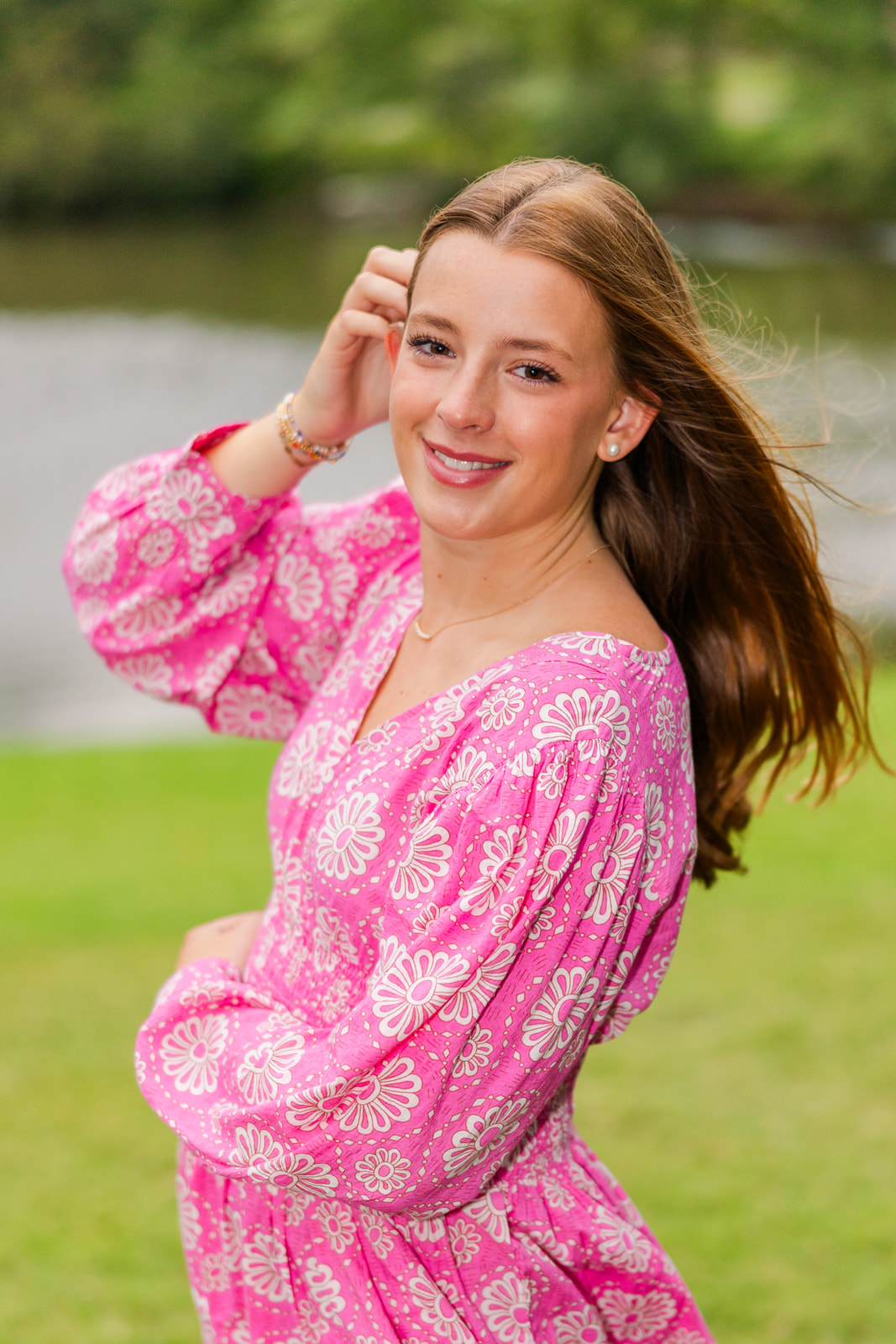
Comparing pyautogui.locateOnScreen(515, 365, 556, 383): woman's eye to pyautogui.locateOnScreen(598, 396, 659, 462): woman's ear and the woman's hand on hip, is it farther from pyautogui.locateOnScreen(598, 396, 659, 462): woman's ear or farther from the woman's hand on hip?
the woman's hand on hip

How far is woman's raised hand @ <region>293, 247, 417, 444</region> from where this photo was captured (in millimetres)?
1518

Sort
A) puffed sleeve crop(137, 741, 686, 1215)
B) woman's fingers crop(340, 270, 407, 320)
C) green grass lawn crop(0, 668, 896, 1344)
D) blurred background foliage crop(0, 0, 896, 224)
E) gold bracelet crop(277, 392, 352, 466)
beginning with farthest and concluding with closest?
blurred background foliage crop(0, 0, 896, 224) → green grass lawn crop(0, 668, 896, 1344) → gold bracelet crop(277, 392, 352, 466) → woman's fingers crop(340, 270, 407, 320) → puffed sleeve crop(137, 741, 686, 1215)

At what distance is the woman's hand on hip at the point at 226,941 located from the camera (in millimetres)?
1638

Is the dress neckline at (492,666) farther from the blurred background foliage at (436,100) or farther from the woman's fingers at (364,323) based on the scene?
the blurred background foliage at (436,100)

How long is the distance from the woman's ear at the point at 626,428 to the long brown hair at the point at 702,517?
0.01 m

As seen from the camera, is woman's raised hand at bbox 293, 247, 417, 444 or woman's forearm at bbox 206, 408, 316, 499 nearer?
woman's raised hand at bbox 293, 247, 417, 444

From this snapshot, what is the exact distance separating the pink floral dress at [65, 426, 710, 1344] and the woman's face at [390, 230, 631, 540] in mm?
165

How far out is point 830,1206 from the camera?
2959 millimetres

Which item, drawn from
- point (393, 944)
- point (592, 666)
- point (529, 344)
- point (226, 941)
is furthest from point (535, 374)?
point (226, 941)

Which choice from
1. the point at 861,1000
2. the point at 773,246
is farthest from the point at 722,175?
the point at 861,1000

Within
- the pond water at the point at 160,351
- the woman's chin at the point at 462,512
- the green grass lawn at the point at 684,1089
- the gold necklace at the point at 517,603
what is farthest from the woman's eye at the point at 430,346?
the pond water at the point at 160,351

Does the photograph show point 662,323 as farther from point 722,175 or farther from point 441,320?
point 722,175

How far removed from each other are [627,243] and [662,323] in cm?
8

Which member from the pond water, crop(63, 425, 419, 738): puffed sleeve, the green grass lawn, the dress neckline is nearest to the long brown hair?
the dress neckline
